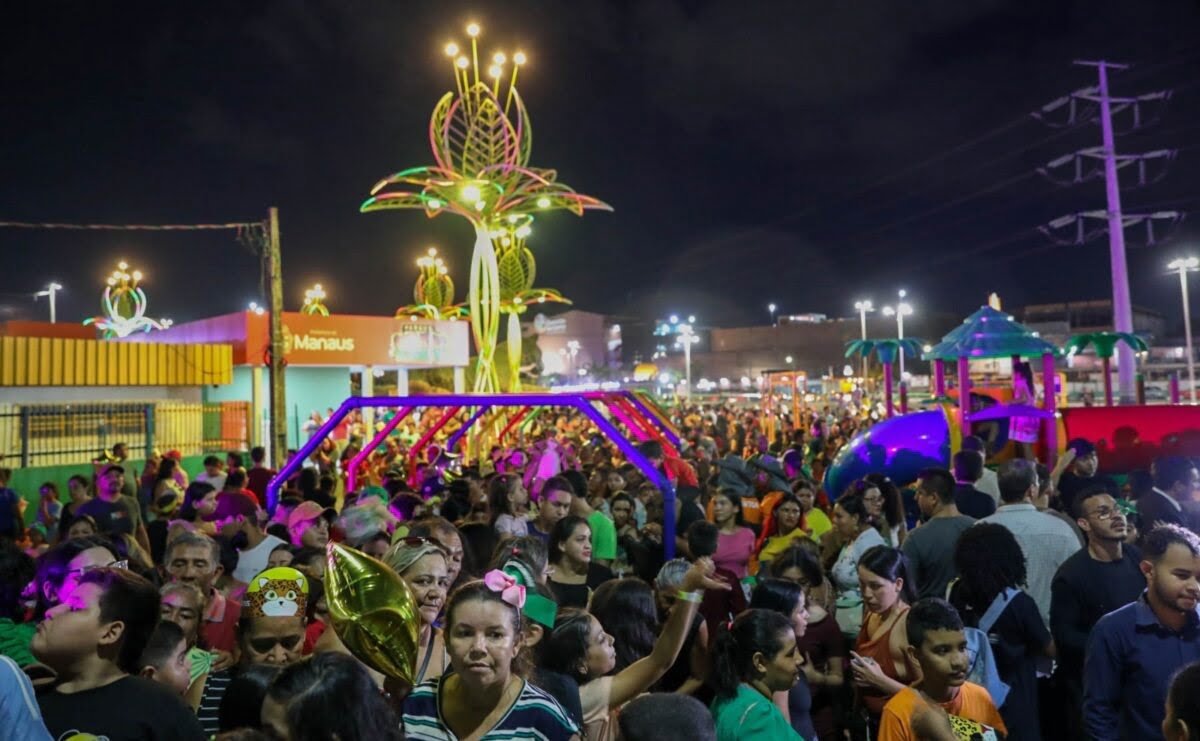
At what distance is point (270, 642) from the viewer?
3.60m

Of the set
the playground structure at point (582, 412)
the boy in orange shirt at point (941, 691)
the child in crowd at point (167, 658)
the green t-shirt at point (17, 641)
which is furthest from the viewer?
the playground structure at point (582, 412)

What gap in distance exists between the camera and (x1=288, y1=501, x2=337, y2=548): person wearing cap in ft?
20.1

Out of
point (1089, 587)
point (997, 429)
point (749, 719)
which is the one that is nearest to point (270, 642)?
point (749, 719)

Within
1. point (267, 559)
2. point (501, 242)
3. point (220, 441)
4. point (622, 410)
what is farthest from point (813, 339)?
point (267, 559)

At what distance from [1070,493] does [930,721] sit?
19.8ft

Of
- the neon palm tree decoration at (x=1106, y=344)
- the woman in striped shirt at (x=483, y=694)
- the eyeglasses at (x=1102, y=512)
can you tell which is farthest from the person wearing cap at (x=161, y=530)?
the neon palm tree decoration at (x=1106, y=344)

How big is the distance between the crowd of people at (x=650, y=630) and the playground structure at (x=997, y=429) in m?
4.42

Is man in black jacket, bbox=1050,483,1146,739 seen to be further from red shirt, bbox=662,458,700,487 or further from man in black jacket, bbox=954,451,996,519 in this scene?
red shirt, bbox=662,458,700,487

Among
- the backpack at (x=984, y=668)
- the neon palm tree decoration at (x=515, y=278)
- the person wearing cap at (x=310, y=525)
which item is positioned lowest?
the backpack at (x=984, y=668)

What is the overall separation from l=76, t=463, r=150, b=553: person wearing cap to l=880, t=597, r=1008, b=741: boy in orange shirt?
6634mm

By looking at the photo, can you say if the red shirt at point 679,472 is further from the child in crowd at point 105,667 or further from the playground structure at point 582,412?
the child in crowd at point 105,667

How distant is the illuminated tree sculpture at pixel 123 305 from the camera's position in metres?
33.1

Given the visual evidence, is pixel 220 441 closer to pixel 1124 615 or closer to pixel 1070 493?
pixel 1070 493

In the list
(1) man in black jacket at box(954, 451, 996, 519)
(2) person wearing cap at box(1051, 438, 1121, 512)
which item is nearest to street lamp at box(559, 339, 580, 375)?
(2) person wearing cap at box(1051, 438, 1121, 512)
